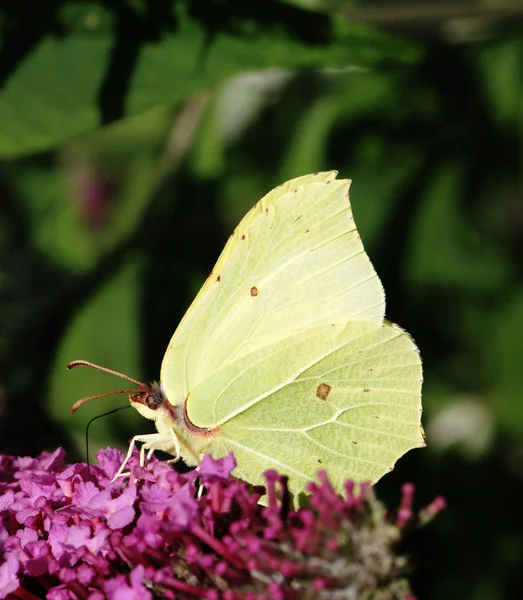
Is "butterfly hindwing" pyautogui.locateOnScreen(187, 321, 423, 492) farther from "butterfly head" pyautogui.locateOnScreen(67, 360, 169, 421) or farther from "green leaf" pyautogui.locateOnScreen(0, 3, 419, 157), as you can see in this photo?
"green leaf" pyautogui.locateOnScreen(0, 3, 419, 157)

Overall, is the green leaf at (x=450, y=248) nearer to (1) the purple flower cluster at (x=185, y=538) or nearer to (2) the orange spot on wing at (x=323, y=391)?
(2) the orange spot on wing at (x=323, y=391)

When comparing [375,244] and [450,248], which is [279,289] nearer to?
[375,244]

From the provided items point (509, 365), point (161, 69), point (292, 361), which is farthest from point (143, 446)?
point (509, 365)

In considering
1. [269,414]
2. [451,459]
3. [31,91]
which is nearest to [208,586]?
[269,414]

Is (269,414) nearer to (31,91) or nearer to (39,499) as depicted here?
(39,499)

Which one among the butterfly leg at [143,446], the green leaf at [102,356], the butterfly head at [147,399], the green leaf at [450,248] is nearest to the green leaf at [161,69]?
the butterfly head at [147,399]

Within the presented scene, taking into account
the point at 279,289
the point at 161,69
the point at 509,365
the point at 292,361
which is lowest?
the point at 509,365

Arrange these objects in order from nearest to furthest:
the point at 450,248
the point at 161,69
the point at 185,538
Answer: the point at 185,538
the point at 161,69
the point at 450,248
